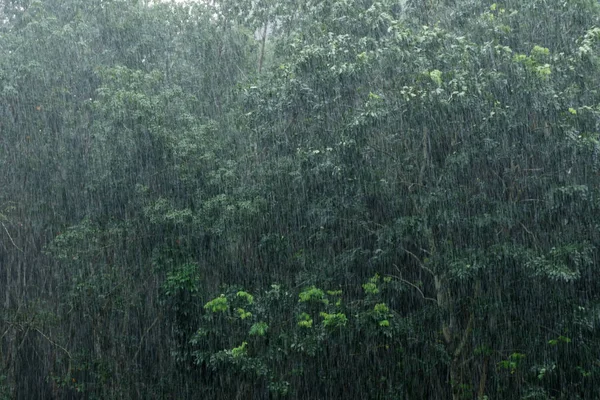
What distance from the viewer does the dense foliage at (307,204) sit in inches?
336

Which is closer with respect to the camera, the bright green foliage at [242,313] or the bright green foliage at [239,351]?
the bright green foliage at [239,351]

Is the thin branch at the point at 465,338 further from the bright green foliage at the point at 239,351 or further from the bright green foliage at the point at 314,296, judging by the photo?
the bright green foliage at the point at 239,351

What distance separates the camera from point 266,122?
963 cm

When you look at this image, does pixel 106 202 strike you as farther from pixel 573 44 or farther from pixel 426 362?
pixel 573 44

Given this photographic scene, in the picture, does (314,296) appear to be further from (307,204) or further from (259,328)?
(307,204)

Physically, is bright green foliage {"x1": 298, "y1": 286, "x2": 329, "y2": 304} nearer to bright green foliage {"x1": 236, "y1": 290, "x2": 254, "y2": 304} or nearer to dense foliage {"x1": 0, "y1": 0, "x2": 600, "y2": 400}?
dense foliage {"x1": 0, "y1": 0, "x2": 600, "y2": 400}

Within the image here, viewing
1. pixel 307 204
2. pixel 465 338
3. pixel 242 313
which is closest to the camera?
pixel 242 313

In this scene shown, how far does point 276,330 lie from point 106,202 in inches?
161

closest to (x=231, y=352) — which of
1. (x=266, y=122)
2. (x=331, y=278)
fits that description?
(x=331, y=278)

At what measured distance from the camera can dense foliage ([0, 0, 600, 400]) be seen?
853cm

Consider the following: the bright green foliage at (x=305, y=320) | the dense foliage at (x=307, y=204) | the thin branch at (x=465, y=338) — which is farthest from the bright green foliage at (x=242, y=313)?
the thin branch at (x=465, y=338)

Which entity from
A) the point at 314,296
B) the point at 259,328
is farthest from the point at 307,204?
the point at 259,328

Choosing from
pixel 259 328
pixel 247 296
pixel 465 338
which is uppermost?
pixel 247 296

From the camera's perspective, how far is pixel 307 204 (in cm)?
1002
